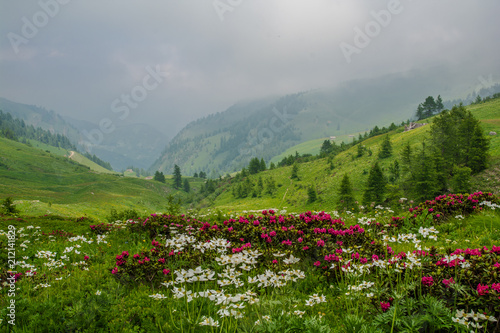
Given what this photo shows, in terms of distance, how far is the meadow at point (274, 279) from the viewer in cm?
294

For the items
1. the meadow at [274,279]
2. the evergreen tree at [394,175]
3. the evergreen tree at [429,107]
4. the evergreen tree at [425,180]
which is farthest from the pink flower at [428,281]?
the evergreen tree at [429,107]

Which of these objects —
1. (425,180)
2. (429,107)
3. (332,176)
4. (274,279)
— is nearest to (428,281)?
(274,279)

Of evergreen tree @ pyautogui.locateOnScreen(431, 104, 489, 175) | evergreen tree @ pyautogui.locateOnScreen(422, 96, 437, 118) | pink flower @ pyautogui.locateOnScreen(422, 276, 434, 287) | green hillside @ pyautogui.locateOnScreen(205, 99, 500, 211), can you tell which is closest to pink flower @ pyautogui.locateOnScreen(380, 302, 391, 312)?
pink flower @ pyautogui.locateOnScreen(422, 276, 434, 287)

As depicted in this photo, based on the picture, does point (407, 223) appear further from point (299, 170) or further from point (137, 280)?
point (299, 170)

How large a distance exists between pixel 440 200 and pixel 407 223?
201 centimetres

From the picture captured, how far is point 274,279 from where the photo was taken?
3.75 meters

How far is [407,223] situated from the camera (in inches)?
325

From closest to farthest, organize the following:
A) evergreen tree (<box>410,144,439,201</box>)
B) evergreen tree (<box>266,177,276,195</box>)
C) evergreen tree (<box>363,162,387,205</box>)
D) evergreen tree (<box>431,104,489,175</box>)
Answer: evergreen tree (<box>410,144,439,201</box>)
evergreen tree (<box>431,104,489,175</box>)
evergreen tree (<box>363,162,387,205</box>)
evergreen tree (<box>266,177,276,195</box>)

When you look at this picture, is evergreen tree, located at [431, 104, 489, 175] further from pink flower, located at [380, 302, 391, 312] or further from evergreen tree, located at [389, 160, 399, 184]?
pink flower, located at [380, 302, 391, 312]

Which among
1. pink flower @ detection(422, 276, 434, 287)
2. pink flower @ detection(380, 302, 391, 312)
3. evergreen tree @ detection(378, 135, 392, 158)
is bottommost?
evergreen tree @ detection(378, 135, 392, 158)

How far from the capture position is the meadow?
294 cm

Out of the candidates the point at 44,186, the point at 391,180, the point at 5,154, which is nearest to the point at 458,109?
the point at 391,180

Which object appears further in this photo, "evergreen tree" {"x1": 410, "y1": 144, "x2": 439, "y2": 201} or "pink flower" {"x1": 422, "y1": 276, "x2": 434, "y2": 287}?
"evergreen tree" {"x1": 410, "y1": 144, "x2": 439, "y2": 201}

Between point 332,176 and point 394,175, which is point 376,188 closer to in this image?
point 394,175
